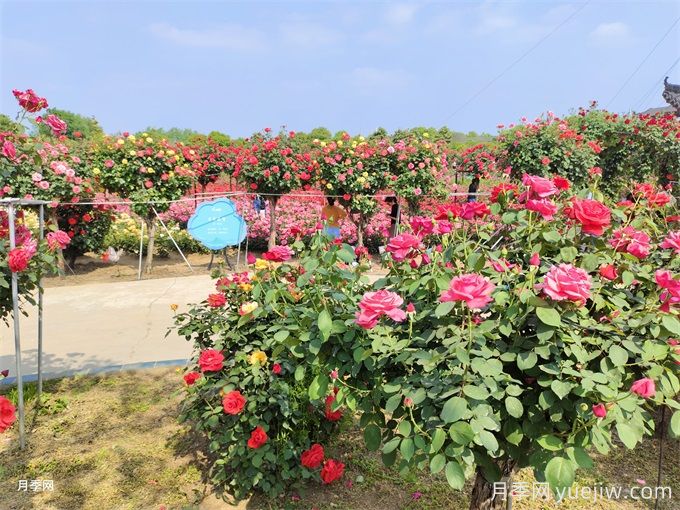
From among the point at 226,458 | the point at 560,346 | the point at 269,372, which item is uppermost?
the point at 560,346

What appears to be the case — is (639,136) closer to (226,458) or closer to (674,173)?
(674,173)

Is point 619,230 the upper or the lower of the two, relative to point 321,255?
upper

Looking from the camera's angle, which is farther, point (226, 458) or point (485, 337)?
point (226, 458)

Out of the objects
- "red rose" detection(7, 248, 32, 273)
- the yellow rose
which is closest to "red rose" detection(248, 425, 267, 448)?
the yellow rose

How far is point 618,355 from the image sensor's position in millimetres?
1154

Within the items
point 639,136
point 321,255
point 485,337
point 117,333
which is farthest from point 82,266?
point 639,136

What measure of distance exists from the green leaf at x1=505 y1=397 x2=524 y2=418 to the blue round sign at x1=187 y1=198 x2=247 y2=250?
658 cm

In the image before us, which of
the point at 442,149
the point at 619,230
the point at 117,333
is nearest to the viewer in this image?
the point at 619,230

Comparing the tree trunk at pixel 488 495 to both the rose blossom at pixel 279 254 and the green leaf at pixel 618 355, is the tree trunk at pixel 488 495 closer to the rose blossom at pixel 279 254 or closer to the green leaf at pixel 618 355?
the green leaf at pixel 618 355

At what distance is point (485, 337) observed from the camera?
124 centimetres

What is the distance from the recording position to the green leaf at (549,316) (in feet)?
3.55

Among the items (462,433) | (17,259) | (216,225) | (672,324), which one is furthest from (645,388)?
(216,225)

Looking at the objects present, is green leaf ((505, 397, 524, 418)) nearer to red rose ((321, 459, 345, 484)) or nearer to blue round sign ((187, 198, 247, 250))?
red rose ((321, 459, 345, 484))

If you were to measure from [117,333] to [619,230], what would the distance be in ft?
14.9
